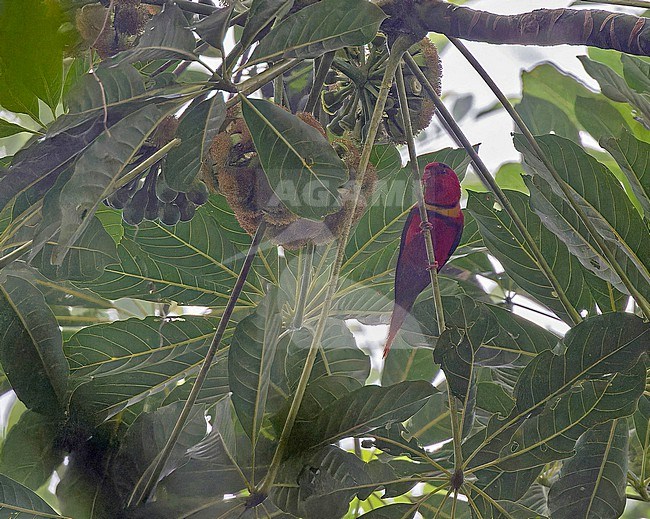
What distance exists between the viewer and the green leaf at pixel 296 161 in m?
0.68

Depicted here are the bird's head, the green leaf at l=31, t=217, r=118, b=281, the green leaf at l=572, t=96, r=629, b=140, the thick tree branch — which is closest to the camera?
the thick tree branch

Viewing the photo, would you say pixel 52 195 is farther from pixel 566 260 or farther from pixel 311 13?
pixel 566 260

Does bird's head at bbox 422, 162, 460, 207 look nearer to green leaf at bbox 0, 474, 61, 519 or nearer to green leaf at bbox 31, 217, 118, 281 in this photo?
green leaf at bbox 31, 217, 118, 281

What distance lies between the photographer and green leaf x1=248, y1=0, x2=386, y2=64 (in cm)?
68

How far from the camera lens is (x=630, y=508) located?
1.33 m

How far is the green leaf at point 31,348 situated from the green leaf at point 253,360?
0.26 m

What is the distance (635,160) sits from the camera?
2.70 ft

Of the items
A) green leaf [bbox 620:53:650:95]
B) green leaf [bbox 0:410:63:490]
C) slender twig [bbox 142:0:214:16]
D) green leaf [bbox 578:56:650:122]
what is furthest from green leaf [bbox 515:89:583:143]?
green leaf [bbox 0:410:63:490]

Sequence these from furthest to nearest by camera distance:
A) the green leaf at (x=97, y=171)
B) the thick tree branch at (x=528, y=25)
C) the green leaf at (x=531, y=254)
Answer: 1. the green leaf at (x=531, y=254)
2. the thick tree branch at (x=528, y=25)
3. the green leaf at (x=97, y=171)

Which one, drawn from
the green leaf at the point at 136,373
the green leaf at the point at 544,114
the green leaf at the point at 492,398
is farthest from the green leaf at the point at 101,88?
the green leaf at the point at 544,114

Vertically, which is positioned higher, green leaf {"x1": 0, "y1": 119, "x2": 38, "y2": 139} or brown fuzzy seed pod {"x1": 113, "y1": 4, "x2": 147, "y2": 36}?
brown fuzzy seed pod {"x1": 113, "y1": 4, "x2": 147, "y2": 36}

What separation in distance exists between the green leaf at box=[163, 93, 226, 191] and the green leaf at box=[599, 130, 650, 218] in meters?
0.42

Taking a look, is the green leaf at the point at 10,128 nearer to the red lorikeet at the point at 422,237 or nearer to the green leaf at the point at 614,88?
the red lorikeet at the point at 422,237

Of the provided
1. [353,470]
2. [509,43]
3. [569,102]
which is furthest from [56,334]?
[569,102]
